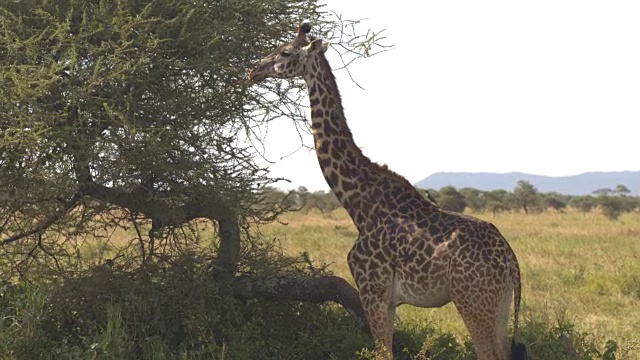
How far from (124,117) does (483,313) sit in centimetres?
336

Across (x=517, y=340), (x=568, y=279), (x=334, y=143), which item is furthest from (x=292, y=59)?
(x=568, y=279)

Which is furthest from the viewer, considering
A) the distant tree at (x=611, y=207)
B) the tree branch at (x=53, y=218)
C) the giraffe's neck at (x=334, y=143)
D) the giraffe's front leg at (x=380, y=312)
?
the distant tree at (x=611, y=207)

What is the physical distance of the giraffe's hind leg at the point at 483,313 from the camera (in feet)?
17.7

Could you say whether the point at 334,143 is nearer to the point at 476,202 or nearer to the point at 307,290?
A: the point at 307,290

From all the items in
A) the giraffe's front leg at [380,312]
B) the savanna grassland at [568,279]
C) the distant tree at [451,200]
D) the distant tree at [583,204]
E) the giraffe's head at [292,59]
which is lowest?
the savanna grassland at [568,279]

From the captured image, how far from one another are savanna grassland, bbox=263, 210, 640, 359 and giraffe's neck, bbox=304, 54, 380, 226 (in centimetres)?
219

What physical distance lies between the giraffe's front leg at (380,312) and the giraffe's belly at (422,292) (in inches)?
3.5

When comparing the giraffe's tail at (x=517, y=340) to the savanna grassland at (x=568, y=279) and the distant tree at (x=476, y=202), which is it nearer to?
the savanna grassland at (x=568, y=279)

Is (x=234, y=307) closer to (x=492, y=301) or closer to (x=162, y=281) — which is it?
(x=162, y=281)

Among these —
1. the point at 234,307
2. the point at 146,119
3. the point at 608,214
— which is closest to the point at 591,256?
the point at 234,307

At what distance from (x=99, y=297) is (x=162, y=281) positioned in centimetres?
64

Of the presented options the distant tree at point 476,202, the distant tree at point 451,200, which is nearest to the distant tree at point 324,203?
the distant tree at point 451,200

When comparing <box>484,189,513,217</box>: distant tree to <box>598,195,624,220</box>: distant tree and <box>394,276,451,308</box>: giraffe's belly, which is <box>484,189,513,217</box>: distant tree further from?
<box>394,276,451,308</box>: giraffe's belly

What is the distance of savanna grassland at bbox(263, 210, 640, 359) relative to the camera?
8.55 m
